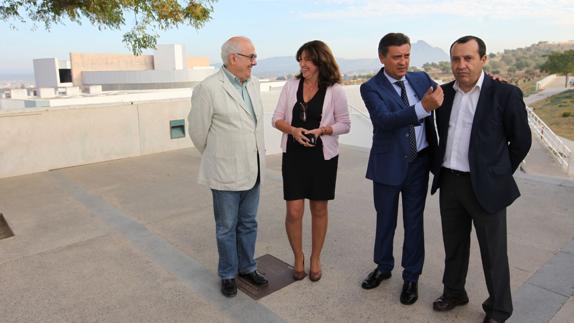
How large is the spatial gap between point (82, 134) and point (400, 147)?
690 centimetres

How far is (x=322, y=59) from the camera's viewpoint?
2.95 meters

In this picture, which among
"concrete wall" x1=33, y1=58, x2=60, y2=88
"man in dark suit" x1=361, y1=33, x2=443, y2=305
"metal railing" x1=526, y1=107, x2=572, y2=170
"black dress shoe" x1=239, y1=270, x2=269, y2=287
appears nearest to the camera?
"man in dark suit" x1=361, y1=33, x2=443, y2=305

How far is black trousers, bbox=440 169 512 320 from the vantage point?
2.55 metres

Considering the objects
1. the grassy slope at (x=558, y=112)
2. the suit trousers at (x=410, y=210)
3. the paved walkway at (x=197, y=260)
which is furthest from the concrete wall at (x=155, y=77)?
the suit trousers at (x=410, y=210)

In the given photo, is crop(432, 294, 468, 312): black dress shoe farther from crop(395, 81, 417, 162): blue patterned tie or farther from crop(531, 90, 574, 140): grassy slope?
crop(531, 90, 574, 140): grassy slope

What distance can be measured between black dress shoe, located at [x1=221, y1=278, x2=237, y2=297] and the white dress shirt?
1704 millimetres

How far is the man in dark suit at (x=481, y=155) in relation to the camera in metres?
2.38

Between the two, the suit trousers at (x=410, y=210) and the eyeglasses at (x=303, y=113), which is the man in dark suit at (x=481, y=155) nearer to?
the suit trousers at (x=410, y=210)

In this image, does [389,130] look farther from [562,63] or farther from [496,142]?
[562,63]

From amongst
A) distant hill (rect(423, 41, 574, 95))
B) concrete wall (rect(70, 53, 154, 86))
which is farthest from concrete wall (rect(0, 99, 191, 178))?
concrete wall (rect(70, 53, 154, 86))

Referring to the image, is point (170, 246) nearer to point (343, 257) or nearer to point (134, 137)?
point (343, 257)

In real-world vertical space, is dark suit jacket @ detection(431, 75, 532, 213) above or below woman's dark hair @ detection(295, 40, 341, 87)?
below

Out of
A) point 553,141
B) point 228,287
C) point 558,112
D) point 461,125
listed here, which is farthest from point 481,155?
point 558,112

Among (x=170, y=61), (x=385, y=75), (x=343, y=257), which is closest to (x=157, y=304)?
(x=343, y=257)
